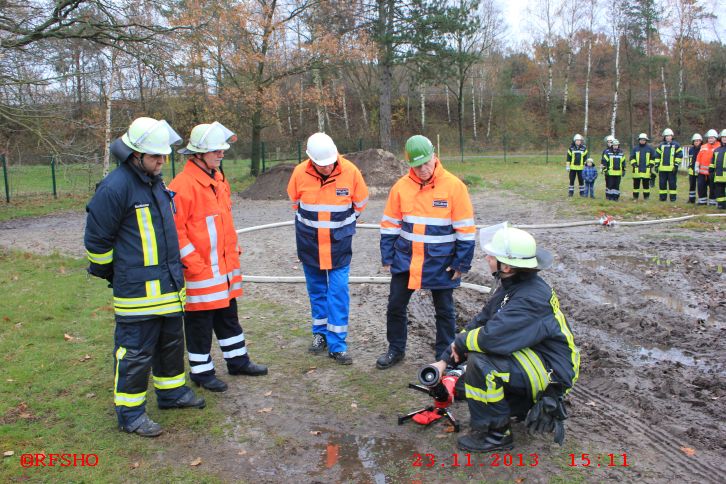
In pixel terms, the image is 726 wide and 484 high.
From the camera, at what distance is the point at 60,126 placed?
1486 cm

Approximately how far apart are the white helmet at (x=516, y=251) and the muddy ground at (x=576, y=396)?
1.20 metres

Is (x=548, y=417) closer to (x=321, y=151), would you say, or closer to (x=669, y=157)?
(x=321, y=151)

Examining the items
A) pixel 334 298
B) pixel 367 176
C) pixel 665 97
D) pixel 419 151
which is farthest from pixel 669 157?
pixel 665 97

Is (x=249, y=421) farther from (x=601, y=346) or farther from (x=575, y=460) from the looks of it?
(x=601, y=346)

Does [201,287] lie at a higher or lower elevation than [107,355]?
higher

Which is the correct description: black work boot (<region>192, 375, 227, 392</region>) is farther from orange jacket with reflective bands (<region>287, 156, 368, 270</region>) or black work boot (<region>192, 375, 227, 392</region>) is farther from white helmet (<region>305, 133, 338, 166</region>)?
white helmet (<region>305, 133, 338, 166</region>)

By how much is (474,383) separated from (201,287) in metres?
2.24

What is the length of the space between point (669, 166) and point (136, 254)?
15.4 m

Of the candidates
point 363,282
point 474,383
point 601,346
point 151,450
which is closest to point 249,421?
point 151,450

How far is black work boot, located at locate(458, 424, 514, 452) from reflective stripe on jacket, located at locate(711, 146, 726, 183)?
13235mm

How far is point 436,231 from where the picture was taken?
199 inches

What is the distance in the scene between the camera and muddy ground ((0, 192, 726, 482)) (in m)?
3.72

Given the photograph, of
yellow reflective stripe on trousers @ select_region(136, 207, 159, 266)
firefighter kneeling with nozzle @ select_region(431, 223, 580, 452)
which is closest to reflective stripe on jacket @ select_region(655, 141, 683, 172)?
firefighter kneeling with nozzle @ select_region(431, 223, 580, 452)

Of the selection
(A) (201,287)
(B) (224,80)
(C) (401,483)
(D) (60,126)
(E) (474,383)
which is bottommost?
(C) (401,483)
